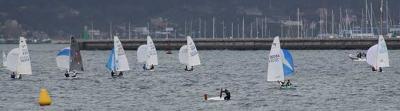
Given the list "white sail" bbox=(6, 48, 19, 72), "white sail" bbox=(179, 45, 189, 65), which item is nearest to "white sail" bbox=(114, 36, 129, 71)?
"white sail" bbox=(6, 48, 19, 72)

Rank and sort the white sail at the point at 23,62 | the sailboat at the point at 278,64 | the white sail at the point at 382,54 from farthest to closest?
the white sail at the point at 382,54 < the white sail at the point at 23,62 < the sailboat at the point at 278,64

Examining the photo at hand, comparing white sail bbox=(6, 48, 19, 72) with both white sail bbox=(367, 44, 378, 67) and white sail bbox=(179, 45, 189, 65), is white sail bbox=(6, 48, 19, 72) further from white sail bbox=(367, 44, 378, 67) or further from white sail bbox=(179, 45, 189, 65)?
white sail bbox=(367, 44, 378, 67)

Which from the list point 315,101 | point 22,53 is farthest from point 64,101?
point 22,53

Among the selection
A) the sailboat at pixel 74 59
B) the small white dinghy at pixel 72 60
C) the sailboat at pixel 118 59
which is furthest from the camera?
the small white dinghy at pixel 72 60

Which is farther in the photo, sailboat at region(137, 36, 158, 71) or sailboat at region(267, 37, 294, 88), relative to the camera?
sailboat at region(137, 36, 158, 71)

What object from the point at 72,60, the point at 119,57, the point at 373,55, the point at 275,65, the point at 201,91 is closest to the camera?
the point at 275,65

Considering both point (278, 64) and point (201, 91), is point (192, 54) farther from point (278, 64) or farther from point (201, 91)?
point (278, 64)

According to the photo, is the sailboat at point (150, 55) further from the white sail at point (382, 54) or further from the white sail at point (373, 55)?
the white sail at point (382, 54)

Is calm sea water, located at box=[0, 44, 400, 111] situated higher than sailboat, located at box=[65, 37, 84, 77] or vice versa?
sailboat, located at box=[65, 37, 84, 77]

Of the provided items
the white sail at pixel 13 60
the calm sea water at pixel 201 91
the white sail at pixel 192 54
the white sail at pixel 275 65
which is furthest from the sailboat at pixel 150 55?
the white sail at pixel 275 65

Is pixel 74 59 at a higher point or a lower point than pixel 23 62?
higher

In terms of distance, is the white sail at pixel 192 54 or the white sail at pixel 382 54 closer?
the white sail at pixel 382 54

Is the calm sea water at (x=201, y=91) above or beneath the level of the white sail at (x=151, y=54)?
beneath

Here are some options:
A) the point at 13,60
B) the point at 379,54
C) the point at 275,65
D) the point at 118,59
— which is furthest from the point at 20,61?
the point at 379,54
